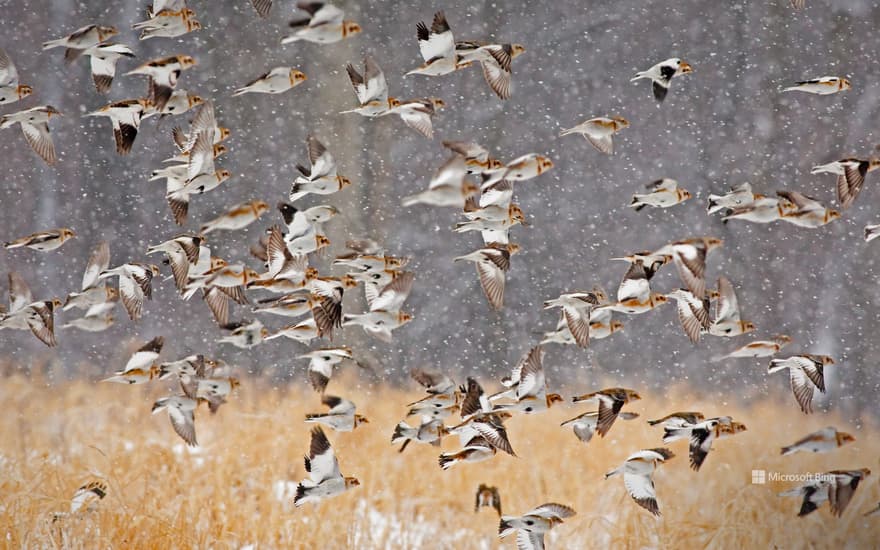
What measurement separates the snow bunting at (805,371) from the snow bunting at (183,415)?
1788 mm

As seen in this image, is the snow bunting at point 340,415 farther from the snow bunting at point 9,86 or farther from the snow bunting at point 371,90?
the snow bunting at point 9,86

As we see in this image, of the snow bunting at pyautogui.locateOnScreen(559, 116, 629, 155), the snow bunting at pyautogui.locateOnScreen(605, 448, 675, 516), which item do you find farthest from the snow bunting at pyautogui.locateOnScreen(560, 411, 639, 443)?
the snow bunting at pyautogui.locateOnScreen(559, 116, 629, 155)

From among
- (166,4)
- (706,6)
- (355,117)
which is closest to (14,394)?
(355,117)

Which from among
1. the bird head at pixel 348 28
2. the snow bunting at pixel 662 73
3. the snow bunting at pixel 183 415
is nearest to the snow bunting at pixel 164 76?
the bird head at pixel 348 28

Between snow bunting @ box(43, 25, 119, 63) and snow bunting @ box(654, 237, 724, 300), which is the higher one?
snow bunting @ box(43, 25, 119, 63)

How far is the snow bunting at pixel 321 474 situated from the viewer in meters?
2.89

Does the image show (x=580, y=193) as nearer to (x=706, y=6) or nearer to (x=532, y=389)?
(x=706, y=6)

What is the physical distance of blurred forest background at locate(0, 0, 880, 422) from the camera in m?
3.84

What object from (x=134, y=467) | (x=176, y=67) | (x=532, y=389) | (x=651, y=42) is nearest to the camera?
(x=176, y=67)

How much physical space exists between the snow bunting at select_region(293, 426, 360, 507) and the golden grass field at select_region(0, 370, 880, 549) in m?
0.45

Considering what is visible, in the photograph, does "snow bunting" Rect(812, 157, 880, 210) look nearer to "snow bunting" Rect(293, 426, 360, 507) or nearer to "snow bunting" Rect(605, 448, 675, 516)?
"snow bunting" Rect(605, 448, 675, 516)

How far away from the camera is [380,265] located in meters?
2.78

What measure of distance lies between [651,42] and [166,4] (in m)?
2.02

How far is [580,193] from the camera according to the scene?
4047 millimetres
